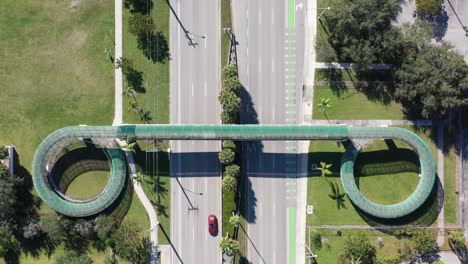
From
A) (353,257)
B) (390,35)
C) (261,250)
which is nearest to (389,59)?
(390,35)

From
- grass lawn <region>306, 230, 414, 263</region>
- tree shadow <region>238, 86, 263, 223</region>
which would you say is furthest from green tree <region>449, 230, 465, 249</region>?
tree shadow <region>238, 86, 263, 223</region>

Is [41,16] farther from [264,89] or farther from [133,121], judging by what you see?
[264,89]

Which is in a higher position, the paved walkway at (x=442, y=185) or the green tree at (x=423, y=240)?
the paved walkway at (x=442, y=185)

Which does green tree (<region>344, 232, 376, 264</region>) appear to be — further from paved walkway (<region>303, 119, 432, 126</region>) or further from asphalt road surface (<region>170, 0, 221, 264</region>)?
asphalt road surface (<region>170, 0, 221, 264</region>)

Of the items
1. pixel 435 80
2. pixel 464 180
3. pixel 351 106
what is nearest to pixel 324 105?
pixel 351 106

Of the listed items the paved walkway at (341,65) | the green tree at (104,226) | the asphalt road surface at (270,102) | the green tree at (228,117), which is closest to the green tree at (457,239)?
the asphalt road surface at (270,102)

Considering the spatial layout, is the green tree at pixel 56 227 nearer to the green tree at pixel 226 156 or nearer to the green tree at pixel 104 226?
the green tree at pixel 104 226
